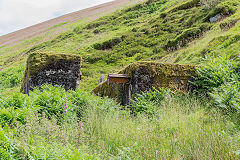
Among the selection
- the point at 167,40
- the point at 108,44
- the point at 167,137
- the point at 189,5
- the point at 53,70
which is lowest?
the point at 167,40

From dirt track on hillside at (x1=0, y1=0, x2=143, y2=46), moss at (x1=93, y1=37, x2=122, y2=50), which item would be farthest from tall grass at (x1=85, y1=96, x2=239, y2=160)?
dirt track on hillside at (x1=0, y1=0, x2=143, y2=46)

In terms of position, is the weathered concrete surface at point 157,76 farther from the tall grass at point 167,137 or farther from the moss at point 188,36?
the moss at point 188,36

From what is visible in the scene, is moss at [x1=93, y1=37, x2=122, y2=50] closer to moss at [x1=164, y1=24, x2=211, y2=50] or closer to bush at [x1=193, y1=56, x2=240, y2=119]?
moss at [x1=164, y1=24, x2=211, y2=50]

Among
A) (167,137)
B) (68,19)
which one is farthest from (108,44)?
(68,19)

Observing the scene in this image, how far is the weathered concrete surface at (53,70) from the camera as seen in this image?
8070 millimetres

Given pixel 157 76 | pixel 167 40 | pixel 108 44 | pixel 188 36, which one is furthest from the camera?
pixel 108 44

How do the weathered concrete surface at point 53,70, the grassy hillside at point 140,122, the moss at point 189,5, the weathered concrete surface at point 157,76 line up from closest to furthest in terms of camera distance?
the grassy hillside at point 140,122 < the weathered concrete surface at point 157,76 < the weathered concrete surface at point 53,70 < the moss at point 189,5

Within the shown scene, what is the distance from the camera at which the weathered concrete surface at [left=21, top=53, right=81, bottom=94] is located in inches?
318

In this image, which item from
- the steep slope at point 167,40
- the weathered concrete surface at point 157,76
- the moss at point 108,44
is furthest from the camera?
the moss at point 108,44

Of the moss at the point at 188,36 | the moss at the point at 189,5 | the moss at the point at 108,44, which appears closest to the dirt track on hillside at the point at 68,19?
the moss at the point at 108,44

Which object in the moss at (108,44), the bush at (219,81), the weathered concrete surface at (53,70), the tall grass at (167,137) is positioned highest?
the weathered concrete surface at (53,70)

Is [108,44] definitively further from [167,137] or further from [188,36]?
[167,137]

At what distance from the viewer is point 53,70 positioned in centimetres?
830

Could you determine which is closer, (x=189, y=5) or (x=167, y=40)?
(x=167, y=40)
